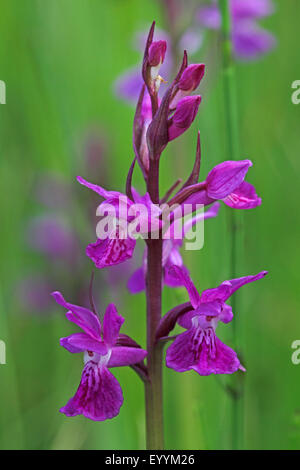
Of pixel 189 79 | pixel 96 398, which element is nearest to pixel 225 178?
pixel 189 79

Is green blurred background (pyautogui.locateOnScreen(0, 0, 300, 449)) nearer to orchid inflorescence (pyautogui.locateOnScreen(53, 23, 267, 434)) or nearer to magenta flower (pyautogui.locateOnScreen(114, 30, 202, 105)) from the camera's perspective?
magenta flower (pyautogui.locateOnScreen(114, 30, 202, 105))

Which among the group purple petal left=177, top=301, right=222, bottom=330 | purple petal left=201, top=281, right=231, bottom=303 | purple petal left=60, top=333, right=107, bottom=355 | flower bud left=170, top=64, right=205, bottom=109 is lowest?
purple petal left=60, top=333, right=107, bottom=355

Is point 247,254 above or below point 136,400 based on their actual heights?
above

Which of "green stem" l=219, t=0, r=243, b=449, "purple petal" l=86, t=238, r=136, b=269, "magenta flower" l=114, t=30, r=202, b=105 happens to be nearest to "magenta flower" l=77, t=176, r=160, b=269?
"purple petal" l=86, t=238, r=136, b=269

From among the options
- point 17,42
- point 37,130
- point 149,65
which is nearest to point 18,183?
point 37,130

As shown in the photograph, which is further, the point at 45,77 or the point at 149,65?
the point at 45,77

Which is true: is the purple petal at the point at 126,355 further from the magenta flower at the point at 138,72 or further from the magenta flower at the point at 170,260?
the magenta flower at the point at 138,72

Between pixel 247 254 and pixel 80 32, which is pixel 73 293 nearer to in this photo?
pixel 247 254

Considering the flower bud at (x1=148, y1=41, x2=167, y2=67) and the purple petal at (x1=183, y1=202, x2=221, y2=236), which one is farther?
the purple petal at (x1=183, y1=202, x2=221, y2=236)
